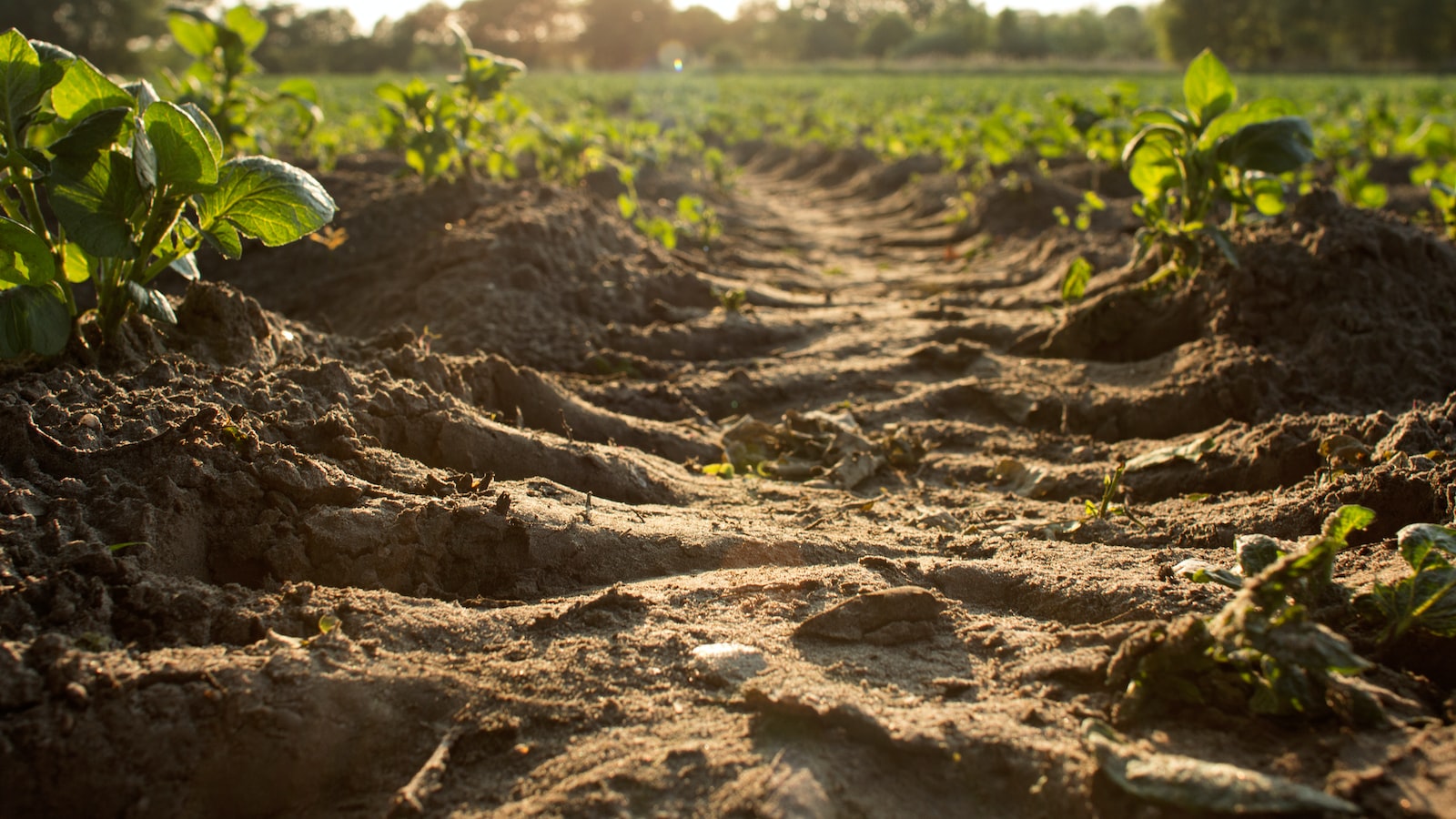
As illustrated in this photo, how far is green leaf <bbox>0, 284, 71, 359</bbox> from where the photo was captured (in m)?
2.07

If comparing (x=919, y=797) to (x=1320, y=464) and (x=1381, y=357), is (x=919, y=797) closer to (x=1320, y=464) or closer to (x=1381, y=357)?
(x=1320, y=464)

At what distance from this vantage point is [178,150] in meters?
2.17

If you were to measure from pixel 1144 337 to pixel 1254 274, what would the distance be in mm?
528

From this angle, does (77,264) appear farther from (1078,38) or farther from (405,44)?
(1078,38)

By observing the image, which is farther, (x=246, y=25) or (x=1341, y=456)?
(x=246, y=25)

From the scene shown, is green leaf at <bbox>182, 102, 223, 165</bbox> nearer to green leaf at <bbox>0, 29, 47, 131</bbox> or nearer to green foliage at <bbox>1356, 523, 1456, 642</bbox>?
green leaf at <bbox>0, 29, 47, 131</bbox>

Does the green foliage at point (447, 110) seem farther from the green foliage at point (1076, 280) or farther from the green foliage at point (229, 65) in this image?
the green foliage at point (1076, 280)

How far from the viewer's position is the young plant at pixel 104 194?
2.12 meters

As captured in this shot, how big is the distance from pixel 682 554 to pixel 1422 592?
1.44m

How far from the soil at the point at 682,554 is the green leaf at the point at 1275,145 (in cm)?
34

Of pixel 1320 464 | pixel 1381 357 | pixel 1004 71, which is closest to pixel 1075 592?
pixel 1320 464

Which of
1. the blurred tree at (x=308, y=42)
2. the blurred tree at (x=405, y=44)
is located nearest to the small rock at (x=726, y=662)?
the blurred tree at (x=308, y=42)

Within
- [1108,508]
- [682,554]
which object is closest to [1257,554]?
[1108,508]

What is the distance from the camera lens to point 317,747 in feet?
4.66
